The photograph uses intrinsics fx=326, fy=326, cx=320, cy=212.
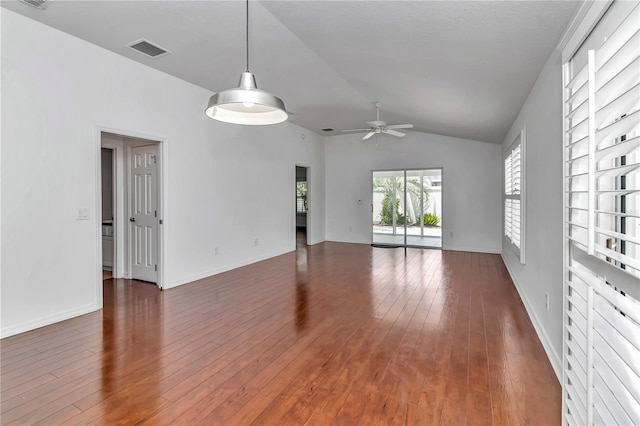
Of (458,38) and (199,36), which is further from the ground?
(199,36)

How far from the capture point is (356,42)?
3.16m

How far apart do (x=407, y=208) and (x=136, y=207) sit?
617 cm

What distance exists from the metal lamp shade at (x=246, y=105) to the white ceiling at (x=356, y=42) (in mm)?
1063

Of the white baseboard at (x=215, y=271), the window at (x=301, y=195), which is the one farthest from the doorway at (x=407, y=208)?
the window at (x=301, y=195)

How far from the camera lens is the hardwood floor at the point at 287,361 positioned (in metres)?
2.01

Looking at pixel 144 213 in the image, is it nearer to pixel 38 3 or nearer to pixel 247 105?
pixel 38 3

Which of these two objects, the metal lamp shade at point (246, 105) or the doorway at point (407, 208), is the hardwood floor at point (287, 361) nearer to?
the metal lamp shade at point (246, 105)

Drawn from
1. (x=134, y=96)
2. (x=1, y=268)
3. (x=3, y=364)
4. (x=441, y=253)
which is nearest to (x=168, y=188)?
(x=134, y=96)

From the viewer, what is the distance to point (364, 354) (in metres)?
2.71

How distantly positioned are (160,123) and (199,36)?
60.4 inches

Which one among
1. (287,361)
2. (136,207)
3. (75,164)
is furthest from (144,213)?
(287,361)

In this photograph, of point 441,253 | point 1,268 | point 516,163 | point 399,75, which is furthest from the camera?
point 441,253

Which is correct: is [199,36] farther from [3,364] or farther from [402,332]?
[402,332]

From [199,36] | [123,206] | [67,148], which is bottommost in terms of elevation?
[123,206]
